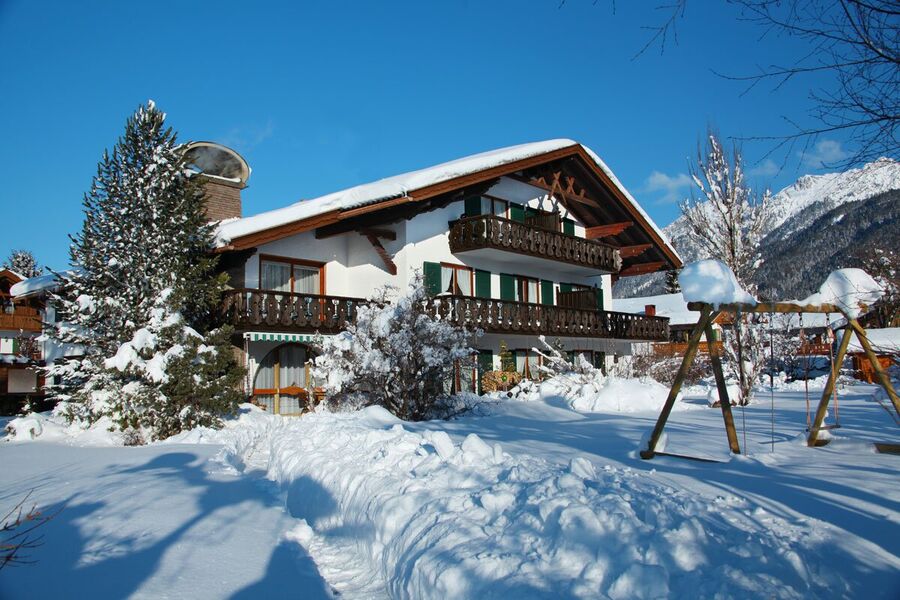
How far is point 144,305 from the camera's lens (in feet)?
47.5

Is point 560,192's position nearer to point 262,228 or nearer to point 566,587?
point 262,228

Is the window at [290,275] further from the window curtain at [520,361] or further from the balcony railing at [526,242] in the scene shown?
the window curtain at [520,361]

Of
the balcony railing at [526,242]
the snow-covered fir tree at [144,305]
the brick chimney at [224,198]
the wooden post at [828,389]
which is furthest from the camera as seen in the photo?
the brick chimney at [224,198]

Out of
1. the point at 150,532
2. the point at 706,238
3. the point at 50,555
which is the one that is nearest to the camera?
the point at 50,555

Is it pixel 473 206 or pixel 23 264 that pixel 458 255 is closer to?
pixel 473 206

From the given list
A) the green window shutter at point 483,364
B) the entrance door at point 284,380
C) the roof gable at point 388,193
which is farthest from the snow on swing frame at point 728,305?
the green window shutter at point 483,364

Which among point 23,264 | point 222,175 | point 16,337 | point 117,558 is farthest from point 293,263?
point 23,264

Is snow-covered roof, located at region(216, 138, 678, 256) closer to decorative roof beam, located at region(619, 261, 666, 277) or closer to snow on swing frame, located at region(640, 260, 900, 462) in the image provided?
decorative roof beam, located at region(619, 261, 666, 277)

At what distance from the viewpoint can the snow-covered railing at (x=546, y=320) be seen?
66.5 feet

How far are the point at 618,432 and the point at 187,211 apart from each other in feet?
35.4

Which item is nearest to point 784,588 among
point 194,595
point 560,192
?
point 194,595

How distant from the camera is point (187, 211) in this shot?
15508 millimetres

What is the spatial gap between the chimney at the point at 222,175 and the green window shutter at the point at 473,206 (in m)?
7.92

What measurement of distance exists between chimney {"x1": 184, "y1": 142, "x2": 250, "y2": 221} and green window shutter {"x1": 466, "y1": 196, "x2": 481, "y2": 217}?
26.0 feet
